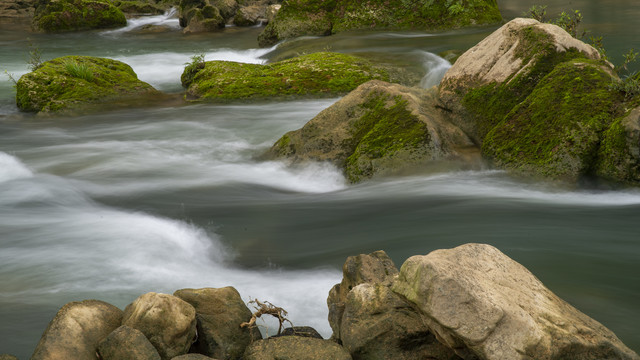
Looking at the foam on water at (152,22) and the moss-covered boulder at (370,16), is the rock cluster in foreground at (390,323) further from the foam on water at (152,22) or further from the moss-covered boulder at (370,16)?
the foam on water at (152,22)

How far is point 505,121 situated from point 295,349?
4.45m

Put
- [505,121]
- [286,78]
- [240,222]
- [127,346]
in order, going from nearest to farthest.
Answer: [127,346] < [240,222] < [505,121] < [286,78]

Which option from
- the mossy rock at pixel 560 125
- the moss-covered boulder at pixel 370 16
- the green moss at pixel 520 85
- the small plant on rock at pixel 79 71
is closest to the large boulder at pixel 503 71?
the green moss at pixel 520 85

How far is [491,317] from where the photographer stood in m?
2.84

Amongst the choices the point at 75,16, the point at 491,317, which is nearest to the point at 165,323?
the point at 491,317

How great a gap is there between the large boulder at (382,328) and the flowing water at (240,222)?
70 centimetres

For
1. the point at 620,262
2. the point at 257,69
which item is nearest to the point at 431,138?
the point at 620,262

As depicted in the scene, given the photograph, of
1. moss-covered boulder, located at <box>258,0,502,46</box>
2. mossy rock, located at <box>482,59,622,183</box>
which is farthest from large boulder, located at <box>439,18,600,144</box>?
moss-covered boulder, located at <box>258,0,502,46</box>

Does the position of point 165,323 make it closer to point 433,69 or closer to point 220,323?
point 220,323

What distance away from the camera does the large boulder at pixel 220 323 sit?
3549mm

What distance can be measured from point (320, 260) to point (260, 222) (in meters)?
1.09

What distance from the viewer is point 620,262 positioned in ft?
14.9

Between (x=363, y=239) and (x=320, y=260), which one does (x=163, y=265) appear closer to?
(x=320, y=260)

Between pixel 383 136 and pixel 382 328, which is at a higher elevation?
pixel 383 136
